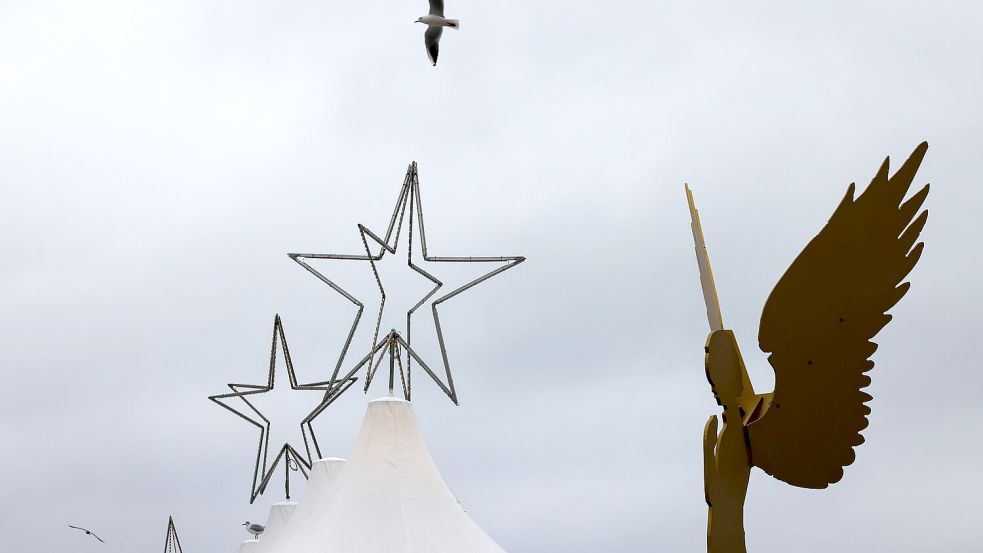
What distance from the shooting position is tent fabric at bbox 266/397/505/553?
49.7ft

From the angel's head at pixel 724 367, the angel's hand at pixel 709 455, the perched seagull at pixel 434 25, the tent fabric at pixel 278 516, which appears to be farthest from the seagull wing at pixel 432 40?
the tent fabric at pixel 278 516

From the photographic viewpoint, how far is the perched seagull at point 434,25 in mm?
12930

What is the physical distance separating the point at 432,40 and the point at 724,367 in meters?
5.72

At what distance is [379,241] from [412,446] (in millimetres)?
2801

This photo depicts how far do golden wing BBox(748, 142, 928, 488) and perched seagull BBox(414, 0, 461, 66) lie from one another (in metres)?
5.61

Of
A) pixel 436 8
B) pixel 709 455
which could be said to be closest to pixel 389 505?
pixel 436 8

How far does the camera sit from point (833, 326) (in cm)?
864

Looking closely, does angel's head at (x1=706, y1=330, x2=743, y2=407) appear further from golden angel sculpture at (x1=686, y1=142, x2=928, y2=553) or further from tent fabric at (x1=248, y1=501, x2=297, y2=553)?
tent fabric at (x1=248, y1=501, x2=297, y2=553)

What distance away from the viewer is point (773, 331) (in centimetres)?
863

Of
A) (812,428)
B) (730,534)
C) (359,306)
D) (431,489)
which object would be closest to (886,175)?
(812,428)

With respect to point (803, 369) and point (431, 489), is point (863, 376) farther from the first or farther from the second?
point (431, 489)

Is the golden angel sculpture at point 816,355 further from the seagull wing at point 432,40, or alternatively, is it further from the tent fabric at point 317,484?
the tent fabric at point 317,484

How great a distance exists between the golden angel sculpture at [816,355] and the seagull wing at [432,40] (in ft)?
17.2

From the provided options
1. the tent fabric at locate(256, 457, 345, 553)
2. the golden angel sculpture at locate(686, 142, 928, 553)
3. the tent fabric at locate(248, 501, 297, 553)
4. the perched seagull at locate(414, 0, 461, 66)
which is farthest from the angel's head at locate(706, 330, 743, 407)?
the tent fabric at locate(248, 501, 297, 553)
